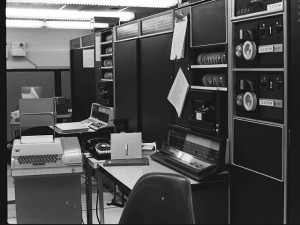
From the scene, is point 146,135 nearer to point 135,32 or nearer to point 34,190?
point 135,32

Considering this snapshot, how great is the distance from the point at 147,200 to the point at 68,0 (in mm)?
4191

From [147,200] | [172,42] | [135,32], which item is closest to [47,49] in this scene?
[135,32]

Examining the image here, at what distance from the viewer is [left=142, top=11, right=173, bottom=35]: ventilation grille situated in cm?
341

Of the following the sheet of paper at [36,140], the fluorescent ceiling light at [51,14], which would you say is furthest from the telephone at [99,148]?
the fluorescent ceiling light at [51,14]

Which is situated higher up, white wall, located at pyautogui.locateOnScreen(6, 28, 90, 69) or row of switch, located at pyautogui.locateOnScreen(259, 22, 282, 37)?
white wall, located at pyautogui.locateOnScreen(6, 28, 90, 69)

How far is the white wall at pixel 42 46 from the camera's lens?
404 inches

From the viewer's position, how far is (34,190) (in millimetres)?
3002

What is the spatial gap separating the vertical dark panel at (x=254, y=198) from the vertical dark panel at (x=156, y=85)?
0.93 metres

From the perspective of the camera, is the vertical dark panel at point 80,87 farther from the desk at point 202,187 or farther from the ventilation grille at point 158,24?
the desk at point 202,187

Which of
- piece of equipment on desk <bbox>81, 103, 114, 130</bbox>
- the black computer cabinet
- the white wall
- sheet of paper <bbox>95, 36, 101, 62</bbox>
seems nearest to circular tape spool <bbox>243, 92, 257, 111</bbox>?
piece of equipment on desk <bbox>81, 103, 114, 130</bbox>

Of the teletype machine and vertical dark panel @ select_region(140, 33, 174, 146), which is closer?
the teletype machine

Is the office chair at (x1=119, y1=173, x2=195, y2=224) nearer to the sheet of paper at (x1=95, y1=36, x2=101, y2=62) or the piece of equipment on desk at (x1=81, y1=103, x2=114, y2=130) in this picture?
the piece of equipment on desk at (x1=81, y1=103, x2=114, y2=130)
